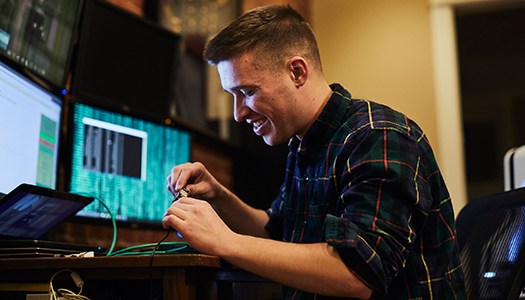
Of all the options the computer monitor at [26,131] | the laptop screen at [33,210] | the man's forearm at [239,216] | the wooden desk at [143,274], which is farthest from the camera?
the man's forearm at [239,216]

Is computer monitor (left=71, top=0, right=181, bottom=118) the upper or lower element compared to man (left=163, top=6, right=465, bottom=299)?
upper

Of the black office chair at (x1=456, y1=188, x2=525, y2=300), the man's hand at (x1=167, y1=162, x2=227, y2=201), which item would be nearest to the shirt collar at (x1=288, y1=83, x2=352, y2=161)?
the man's hand at (x1=167, y1=162, x2=227, y2=201)

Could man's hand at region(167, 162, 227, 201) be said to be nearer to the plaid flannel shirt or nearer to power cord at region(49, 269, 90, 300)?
the plaid flannel shirt

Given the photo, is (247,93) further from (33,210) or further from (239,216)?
(33,210)

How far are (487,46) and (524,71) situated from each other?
34 centimetres

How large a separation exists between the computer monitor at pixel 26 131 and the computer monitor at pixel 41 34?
52 millimetres

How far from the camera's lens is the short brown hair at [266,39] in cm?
118

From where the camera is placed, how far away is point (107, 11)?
1.64 m

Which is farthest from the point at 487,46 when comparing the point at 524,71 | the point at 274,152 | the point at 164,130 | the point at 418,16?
the point at 164,130

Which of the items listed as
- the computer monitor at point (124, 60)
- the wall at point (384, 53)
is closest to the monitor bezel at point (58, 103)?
the computer monitor at point (124, 60)

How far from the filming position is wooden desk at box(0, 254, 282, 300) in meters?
0.80

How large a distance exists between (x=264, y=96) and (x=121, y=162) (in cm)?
60

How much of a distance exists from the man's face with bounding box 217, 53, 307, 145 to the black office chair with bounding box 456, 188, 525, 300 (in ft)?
1.70

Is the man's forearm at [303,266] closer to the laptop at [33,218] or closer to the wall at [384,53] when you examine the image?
the laptop at [33,218]
